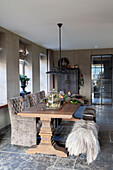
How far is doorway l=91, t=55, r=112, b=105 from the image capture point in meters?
8.24

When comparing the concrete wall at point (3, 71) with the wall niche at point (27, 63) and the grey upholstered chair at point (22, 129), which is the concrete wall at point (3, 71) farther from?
the wall niche at point (27, 63)

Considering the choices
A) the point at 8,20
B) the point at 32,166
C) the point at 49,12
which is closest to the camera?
the point at 32,166

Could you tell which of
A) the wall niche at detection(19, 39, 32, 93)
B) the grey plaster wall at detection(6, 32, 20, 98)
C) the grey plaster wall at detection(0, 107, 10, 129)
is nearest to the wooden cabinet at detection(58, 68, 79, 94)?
the wall niche at detection(19, 39, 32, 93)

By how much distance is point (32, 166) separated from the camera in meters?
2.65

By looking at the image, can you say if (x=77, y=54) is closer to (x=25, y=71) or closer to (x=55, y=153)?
(x=25, y=71)

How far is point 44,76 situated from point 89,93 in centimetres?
233

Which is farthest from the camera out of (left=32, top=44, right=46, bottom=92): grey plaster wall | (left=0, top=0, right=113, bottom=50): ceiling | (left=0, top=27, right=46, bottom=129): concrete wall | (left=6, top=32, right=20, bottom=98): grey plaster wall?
(left=32, top=44, right=46, bottom=92): grey plaster wall

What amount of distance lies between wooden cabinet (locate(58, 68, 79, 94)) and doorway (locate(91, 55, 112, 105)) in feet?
3.46

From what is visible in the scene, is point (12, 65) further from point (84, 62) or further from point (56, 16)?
point (84, 62)

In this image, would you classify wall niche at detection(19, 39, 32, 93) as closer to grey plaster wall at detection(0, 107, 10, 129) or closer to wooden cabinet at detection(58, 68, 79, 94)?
grey plaster wall at detection(0, 107, 10, 129)

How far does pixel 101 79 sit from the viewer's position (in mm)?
8359

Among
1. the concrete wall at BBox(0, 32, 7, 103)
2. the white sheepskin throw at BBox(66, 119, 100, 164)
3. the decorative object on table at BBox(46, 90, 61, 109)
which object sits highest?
the concrete wall at BBox(0, 32, 7, 103)

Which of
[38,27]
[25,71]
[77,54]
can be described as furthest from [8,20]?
[77,54]

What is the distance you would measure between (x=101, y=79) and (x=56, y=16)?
5.33m
